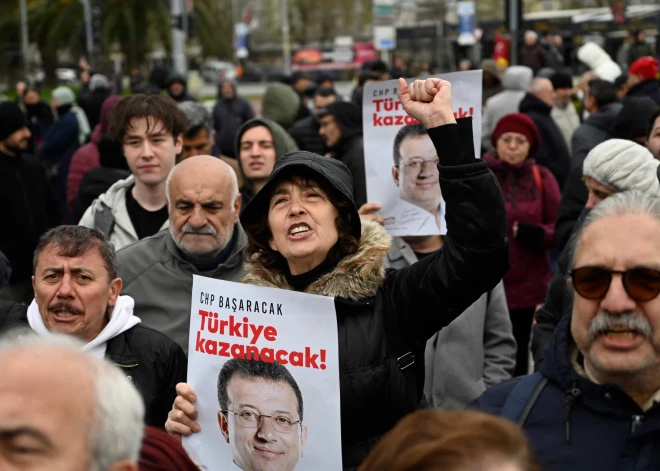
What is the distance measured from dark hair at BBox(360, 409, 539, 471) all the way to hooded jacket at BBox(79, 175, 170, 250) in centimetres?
350

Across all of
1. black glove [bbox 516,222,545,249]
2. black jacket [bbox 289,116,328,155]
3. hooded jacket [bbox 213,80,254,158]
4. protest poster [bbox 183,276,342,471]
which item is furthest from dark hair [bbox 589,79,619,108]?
protest poster [bbox 183,276,342,471]

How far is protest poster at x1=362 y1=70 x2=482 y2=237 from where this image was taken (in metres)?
4.66

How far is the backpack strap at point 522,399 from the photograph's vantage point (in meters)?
2.51

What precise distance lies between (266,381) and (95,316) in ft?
2.98

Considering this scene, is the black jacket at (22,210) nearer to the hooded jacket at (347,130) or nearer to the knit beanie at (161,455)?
the hooded jacket at (347,130)

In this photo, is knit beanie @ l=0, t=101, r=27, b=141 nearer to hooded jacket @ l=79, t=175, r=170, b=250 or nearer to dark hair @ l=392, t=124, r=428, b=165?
hooded jacket @ l=79, t=175, r=170, b=250

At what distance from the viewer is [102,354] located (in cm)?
367

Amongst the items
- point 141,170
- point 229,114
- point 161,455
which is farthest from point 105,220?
point 229,114

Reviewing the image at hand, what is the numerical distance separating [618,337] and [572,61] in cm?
2492

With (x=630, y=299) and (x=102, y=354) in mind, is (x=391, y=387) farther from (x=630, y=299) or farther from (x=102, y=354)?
(x=102, y=354)

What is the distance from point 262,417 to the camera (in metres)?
3.00

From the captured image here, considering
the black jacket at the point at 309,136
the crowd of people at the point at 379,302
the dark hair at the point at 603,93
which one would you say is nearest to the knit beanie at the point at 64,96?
the black jacket at the point at 309,136

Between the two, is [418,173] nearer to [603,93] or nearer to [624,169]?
[624,169]

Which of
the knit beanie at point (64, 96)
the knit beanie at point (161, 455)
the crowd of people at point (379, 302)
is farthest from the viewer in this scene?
the knit beanie at point (64, 96)
